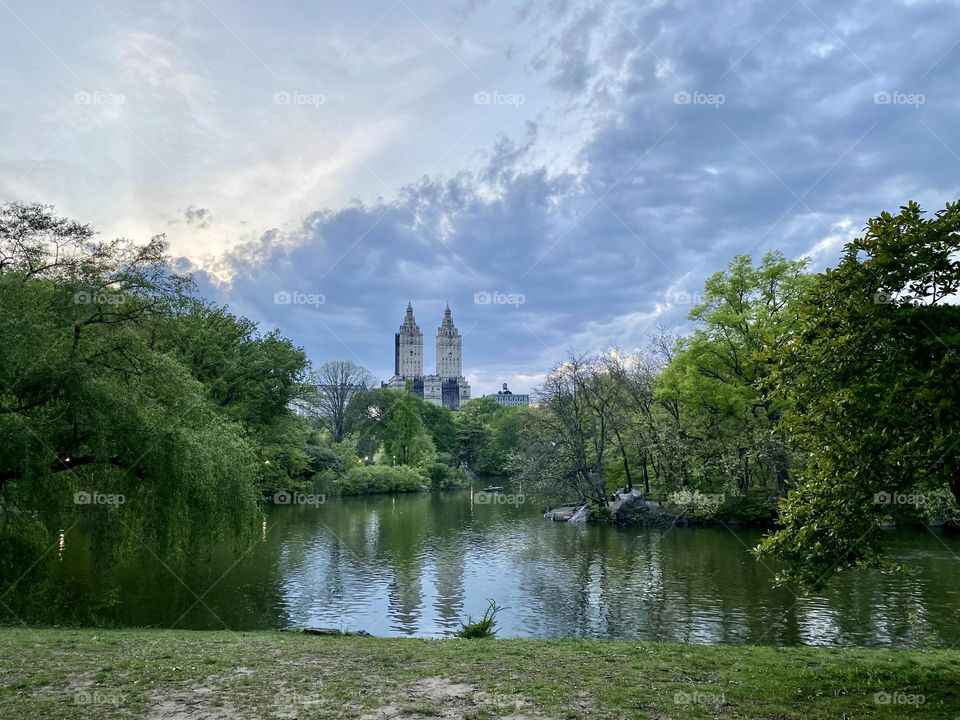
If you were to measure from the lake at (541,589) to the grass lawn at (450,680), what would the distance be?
4.08 meters

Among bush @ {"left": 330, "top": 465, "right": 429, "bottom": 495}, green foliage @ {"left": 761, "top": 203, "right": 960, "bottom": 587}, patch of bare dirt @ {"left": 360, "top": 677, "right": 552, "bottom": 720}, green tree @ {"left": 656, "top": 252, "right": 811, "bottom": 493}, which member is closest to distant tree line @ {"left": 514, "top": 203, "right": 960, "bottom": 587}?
green foliage @ {"left": 761, "top": 203, "right": 960, "bottom": 587}

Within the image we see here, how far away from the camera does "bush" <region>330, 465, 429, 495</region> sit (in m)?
56.7

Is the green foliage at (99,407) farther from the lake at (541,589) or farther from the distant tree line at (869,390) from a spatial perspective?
the distant tree line at (869,390)

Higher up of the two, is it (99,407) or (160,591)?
(99,407)

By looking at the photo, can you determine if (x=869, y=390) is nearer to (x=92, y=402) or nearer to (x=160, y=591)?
(x=92, y=402)

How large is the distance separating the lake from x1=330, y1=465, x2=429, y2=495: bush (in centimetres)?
2486

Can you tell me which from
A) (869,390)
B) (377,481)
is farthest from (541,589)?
(377,481)

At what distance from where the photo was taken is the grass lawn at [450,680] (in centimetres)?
753

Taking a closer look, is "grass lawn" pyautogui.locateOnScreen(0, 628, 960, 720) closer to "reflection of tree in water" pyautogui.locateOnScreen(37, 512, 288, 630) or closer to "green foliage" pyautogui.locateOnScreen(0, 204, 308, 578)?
"green foliage" pyautogui.locateOnScreen(0, 204, 308, 578)

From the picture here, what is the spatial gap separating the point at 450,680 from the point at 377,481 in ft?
174

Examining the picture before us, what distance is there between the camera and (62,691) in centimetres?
799

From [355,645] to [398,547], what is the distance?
1733 cm

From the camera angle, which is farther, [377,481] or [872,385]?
[377,481]

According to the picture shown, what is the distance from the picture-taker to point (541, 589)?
20.6 m
